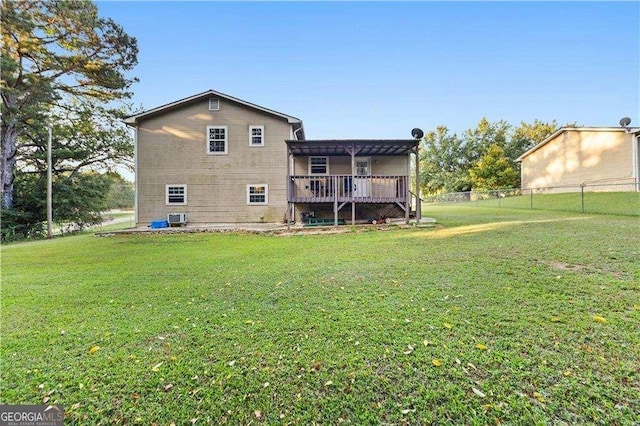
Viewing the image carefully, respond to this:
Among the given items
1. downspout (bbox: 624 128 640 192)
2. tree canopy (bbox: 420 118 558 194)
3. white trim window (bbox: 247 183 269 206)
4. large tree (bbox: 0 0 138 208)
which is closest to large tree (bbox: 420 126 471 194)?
tree canopy (bbox: 420 118 558 194)

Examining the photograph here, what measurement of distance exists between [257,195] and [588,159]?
24.6 metres

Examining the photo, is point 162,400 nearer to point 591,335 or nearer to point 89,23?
point 591,335

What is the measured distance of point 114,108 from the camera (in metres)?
19.2

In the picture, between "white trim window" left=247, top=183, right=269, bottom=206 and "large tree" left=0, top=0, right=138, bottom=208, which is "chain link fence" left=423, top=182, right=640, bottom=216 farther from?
"large tree" left=0, top=0, right=138, bottom=208

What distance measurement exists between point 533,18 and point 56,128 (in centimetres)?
2758

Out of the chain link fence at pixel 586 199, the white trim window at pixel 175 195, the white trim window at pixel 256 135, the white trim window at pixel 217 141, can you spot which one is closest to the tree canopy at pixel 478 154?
the chain link fence at pixel 586 199

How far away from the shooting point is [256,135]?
1385cm

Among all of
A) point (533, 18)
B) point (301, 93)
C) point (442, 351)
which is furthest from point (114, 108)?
point (533, 18)

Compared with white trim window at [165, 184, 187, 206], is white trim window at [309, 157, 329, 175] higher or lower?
higher

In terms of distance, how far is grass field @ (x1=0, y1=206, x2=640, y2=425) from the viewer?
199 cm

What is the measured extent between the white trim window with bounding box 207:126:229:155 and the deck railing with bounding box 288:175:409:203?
418 centimetres

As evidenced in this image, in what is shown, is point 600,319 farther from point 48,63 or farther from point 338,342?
point 48,63


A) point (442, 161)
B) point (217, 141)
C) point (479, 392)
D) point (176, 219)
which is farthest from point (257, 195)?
point (442, 161)

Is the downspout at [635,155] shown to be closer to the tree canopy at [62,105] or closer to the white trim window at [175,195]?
the white trim window at [175,195]
